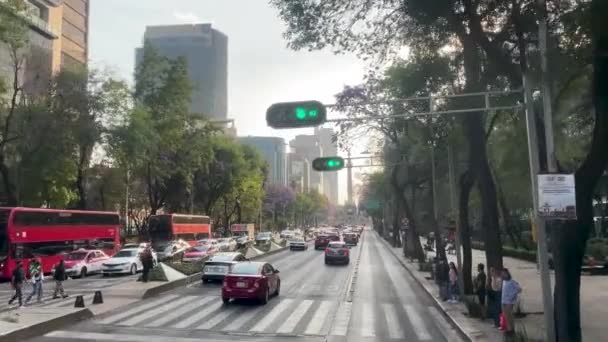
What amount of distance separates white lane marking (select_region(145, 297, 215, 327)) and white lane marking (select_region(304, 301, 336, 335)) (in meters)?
4.27

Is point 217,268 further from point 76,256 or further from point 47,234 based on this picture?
point 47,234

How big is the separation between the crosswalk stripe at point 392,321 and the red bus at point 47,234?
58.9 ft

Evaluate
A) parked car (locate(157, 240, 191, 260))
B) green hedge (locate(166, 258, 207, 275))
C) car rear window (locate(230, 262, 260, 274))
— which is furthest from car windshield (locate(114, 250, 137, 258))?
car rear window (locate(230, 262, 260, 274))

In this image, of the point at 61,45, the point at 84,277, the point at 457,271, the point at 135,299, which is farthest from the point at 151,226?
the point at 61,45

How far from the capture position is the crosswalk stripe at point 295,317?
53.6 ft

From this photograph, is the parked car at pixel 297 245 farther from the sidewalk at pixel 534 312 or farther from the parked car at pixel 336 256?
the sidewalk at pixel 534 312

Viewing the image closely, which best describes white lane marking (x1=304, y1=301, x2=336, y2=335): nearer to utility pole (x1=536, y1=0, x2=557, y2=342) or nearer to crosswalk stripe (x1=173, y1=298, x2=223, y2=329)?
crosswalk stripe (x1=173, y1=298, x2=223, y2=329)

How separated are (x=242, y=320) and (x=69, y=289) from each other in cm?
1190

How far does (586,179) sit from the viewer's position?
38.3 feet

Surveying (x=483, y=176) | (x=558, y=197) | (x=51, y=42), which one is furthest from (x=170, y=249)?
(x=51, y=42)

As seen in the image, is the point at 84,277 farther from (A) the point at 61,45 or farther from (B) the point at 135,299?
(A) the point at 61,45

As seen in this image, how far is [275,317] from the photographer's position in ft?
60.5

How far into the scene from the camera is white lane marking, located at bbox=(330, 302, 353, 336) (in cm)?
1614

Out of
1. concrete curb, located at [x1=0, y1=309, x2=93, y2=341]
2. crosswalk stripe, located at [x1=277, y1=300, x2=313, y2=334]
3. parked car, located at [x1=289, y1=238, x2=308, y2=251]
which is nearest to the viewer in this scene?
concrete curb, located at [x1=0, y1=309, x2=93, y2=341]
